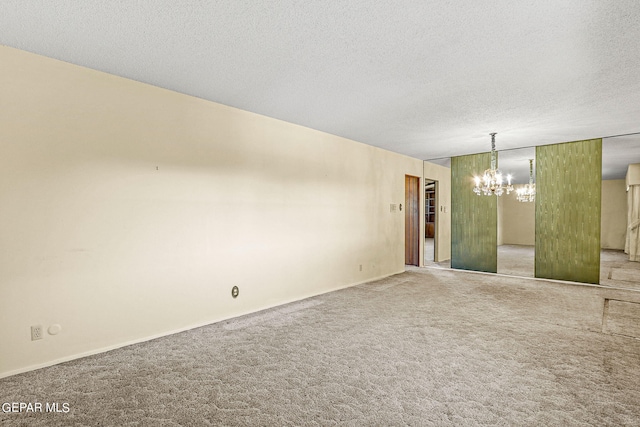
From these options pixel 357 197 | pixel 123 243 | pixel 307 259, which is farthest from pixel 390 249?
pixel 123 243

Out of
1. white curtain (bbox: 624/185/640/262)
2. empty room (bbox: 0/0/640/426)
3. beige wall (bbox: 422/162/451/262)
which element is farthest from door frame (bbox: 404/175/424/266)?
white curtain (bbox: 624/185/640/262)

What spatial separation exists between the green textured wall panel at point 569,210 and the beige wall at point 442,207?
2.54m

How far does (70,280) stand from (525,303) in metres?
5.44

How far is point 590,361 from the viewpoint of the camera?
9.29ft

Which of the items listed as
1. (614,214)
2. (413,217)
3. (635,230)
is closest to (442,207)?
(413,217)

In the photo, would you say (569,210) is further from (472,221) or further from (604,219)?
(604,219)

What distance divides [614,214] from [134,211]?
1377 cm

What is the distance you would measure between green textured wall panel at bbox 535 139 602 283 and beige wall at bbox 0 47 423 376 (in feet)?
14.2

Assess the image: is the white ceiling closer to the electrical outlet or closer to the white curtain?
the electrical outlet

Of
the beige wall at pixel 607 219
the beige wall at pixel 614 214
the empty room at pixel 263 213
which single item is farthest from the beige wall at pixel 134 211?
the beige wall at pixel 614 214

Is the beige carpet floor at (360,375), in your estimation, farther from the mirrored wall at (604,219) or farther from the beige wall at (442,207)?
the beige wall at (442,207)

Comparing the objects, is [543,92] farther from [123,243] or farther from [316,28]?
[123,243]

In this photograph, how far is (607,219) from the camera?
1087 cm

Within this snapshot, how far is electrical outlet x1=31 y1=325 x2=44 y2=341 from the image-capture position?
2707 mm
